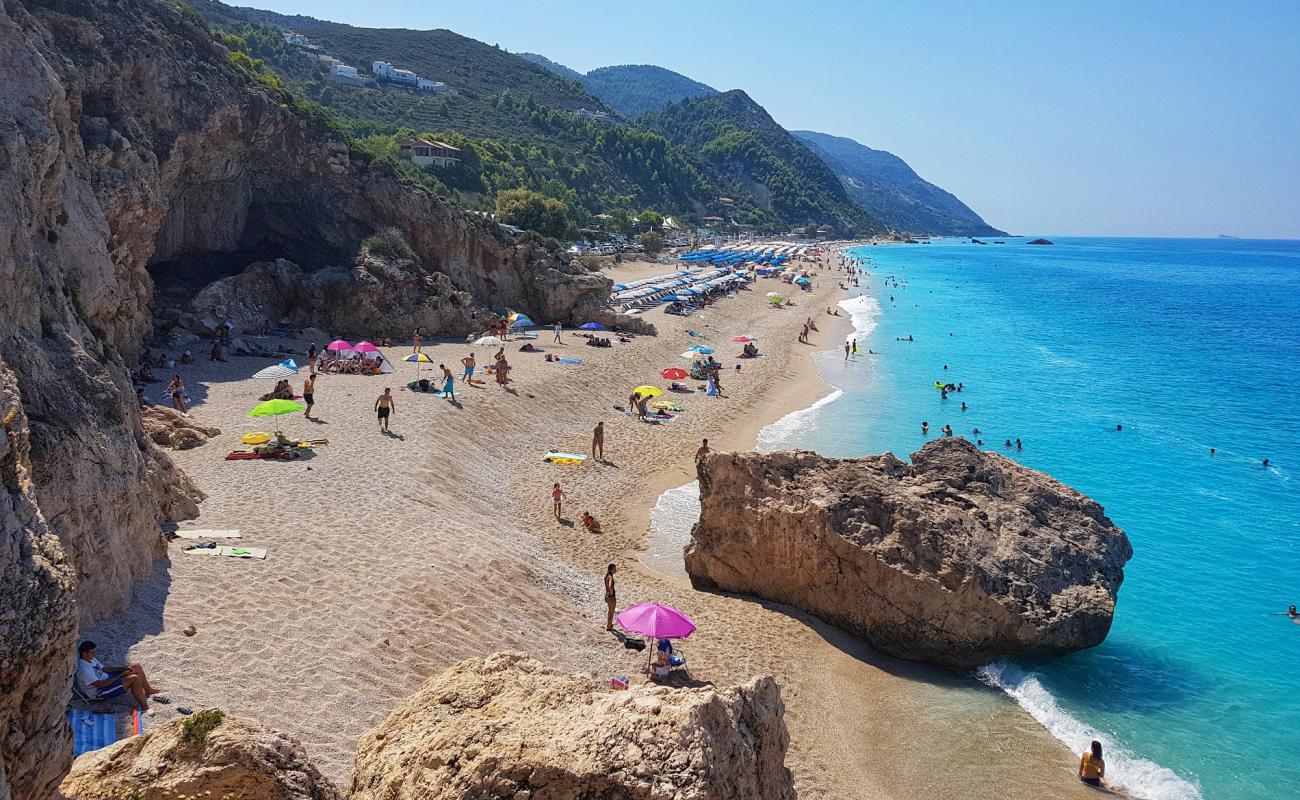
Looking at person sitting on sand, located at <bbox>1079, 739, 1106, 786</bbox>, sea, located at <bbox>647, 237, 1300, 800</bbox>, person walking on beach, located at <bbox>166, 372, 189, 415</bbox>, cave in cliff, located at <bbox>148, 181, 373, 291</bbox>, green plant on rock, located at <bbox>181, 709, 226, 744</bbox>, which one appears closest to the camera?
green plant on rock, located at <bbox>181, 709, 226, 744</bbox>

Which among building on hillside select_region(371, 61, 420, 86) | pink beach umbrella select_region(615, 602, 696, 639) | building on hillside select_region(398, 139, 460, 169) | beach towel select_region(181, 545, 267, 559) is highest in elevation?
building on hillside select_region(371, 61, 420, 86)

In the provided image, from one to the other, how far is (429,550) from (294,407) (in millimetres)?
8242

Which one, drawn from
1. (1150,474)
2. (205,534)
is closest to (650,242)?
(1150,474)

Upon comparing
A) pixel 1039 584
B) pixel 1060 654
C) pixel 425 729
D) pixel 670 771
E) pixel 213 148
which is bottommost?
pixel 1060 654

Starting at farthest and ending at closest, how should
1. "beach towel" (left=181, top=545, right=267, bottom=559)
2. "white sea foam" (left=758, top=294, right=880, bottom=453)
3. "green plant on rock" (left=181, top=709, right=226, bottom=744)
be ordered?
"white sea foam" (left=758, top=294, right=880, bottom=453)
"beach towel" (left=181, top=545, right=267, bottom=559)
"green plant on rock" (left=181, top=709, right=226, bottom=744)

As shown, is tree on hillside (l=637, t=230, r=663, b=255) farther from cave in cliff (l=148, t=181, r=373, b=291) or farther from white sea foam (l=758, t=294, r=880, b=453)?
white sea foam (l=758, t=294, r=880, b=453)

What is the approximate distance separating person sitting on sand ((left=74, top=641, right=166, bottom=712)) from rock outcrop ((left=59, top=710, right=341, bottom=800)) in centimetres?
367

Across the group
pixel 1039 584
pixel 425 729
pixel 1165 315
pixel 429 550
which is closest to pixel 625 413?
pixel 429 550

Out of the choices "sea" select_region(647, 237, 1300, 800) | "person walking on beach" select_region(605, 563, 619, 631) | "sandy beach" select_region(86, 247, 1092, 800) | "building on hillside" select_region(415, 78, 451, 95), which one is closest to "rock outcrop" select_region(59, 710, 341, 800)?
"sandy beach" select_region(86, 247, 1092, 800)

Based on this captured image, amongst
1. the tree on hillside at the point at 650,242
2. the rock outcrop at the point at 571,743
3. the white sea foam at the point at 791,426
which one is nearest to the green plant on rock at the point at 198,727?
the rock outcrop at the point at 571,743

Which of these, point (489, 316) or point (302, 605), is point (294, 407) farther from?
point (489, 316)

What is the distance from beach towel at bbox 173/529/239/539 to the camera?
12440 millimetres

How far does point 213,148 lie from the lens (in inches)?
1181

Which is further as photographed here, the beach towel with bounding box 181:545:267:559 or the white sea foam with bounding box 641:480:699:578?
the white sea foam with bounding box 641:480:699:578
